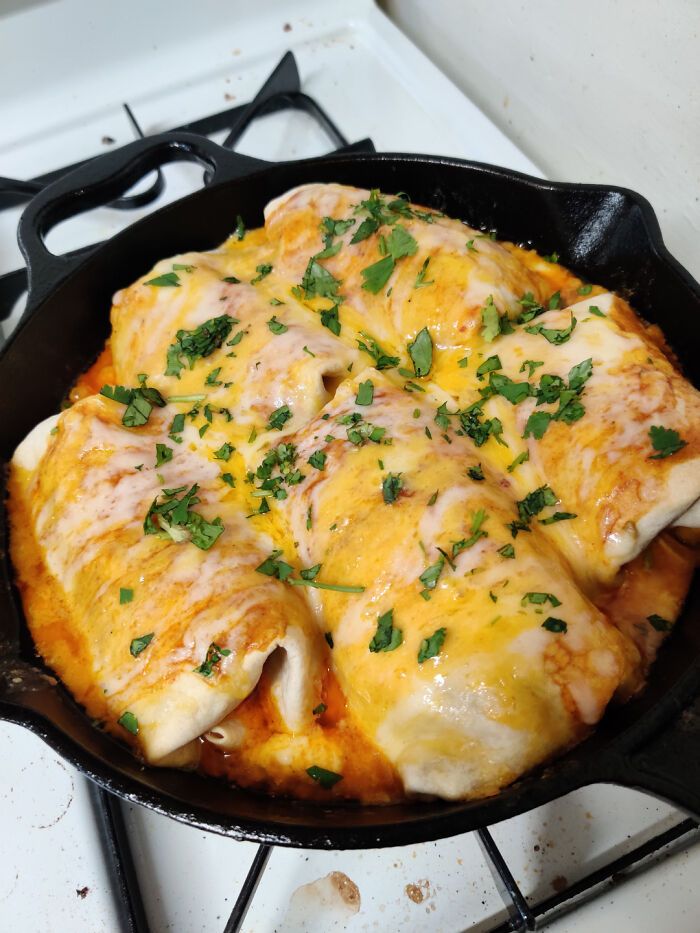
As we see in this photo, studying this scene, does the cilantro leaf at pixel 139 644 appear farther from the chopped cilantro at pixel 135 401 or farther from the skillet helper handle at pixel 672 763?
the skillet helper handle at pixel 672 763

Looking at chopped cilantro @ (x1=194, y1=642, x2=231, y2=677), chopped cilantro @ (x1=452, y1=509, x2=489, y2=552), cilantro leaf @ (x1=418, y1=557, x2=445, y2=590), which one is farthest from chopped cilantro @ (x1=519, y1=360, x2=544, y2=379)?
chopped cilantro @ (x1=194, y1=642, x2=231, y2=677)

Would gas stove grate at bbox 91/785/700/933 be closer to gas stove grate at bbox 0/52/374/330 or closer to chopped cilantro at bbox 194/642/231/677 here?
chopped cilantro at bbox 194/642/231/677

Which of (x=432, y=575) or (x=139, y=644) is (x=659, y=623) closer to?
(x=432, y=575)

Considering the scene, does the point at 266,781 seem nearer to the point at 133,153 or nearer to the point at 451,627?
the point at 451,627

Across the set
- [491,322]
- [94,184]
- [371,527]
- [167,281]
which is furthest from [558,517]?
[94,184]

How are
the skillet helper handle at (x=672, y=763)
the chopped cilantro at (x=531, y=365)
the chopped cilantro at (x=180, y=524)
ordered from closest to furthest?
the skillet helper handle at (x=672, y=763) < the chopped cilantro at (x=180, y=524) < the chopped cilantro at (x=531, y=365)

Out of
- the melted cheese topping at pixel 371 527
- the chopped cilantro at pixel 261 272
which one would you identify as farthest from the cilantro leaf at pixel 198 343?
the chopped cilantro at pixel 261 272
